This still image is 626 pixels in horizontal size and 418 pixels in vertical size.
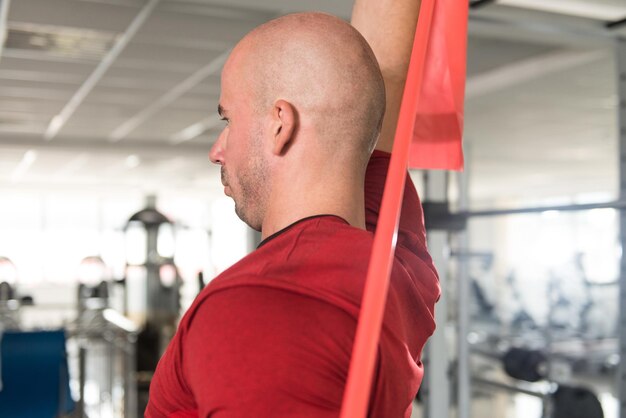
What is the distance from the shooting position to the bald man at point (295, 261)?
44cm

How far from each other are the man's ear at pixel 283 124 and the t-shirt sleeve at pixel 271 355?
115 millimetres

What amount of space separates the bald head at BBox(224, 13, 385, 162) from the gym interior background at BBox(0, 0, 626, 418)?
1397mm

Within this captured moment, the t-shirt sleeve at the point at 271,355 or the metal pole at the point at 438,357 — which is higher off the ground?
the t-shirt sleeve at the point at 271,355

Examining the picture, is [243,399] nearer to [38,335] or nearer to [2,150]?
[38,335]

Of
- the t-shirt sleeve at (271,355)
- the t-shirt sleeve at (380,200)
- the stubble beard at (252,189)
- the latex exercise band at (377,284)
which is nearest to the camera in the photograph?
the latex exercise band at (377,284)

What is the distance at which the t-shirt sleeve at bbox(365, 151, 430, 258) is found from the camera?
0.68 m

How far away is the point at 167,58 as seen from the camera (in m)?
4.42

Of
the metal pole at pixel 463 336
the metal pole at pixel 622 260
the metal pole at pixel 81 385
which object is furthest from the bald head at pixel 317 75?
the metal pole at pixel 81 385

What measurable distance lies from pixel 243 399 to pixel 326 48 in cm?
25

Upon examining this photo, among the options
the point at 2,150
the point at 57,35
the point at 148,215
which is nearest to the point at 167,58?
the point at 57,35

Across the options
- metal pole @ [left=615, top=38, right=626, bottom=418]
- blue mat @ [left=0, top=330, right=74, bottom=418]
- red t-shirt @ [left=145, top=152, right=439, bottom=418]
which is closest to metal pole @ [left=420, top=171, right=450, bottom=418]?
metal pole @ [left=615, top=38, right=626, bottom=418]

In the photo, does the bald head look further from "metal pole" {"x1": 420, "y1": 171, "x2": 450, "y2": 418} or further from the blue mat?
the blue mat

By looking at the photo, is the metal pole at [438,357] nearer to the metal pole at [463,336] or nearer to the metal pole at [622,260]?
the metal pole at [463,336]

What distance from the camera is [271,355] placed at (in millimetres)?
439
